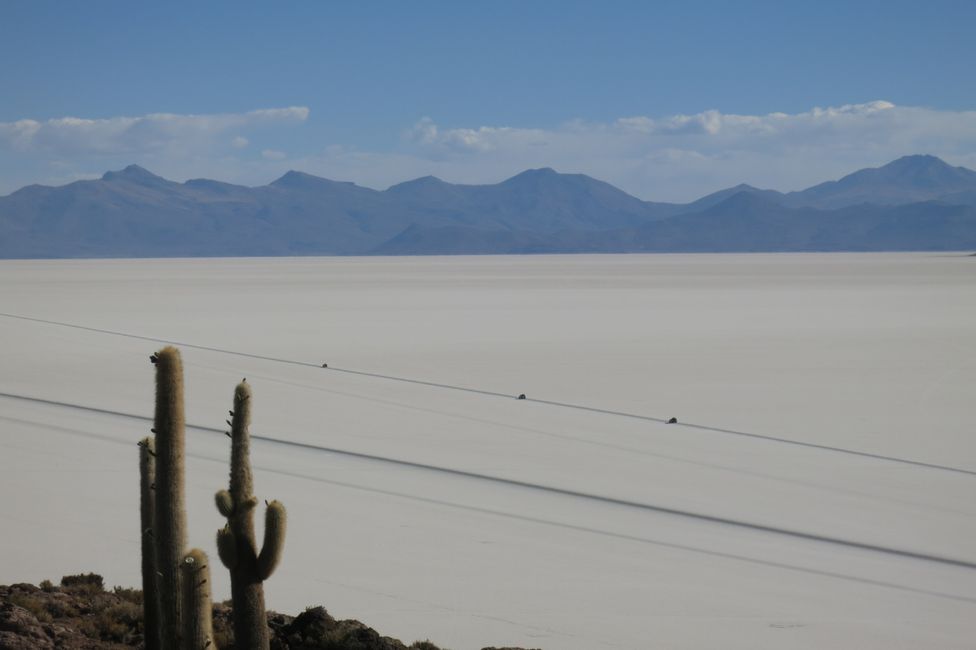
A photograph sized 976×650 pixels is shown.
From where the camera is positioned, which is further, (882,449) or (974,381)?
(974,381)

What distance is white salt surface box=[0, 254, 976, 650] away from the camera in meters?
7.59

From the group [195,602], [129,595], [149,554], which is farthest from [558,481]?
[195,602]

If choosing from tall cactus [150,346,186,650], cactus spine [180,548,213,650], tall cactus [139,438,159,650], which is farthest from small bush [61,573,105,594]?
cactus spine [180,548,213,650]

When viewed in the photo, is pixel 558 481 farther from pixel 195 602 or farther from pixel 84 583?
pixel 195 602

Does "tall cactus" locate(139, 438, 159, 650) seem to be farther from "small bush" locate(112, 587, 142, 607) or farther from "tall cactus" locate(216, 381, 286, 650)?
"small bush" locate(112, 587, 142, 607)

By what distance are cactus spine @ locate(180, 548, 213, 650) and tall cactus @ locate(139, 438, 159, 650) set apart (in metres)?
0.78

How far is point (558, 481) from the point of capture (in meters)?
11.3

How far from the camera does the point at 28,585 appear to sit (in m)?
6.98

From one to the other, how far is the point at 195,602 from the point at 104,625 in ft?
5.38

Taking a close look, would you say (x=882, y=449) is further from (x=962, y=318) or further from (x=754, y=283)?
(x=754, y=283)

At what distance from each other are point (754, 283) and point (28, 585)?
59.0 meters

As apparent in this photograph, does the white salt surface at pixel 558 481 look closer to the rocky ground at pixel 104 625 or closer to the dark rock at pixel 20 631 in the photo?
the rocky ground at pixel 104 625

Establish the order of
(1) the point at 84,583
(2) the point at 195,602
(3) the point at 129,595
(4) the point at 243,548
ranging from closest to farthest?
1. (2) the point at 195,602
2. (4) the point at 243,548
3. (3) the point at 129,595
4. (1) the point at 84,583

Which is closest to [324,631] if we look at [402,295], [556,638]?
[556,638]
